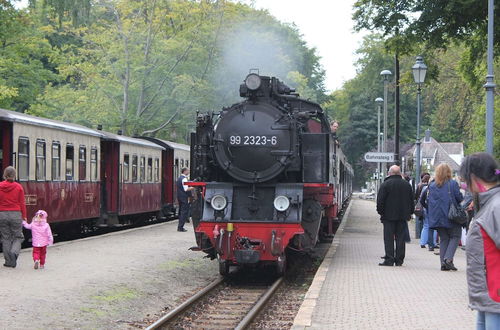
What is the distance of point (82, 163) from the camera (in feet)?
67.1

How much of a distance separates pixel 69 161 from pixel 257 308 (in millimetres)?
10338

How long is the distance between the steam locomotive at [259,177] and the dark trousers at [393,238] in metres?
1.34

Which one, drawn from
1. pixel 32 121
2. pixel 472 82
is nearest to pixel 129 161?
pixel 32 121

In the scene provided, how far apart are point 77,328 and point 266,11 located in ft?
180

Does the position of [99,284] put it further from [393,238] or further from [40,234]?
[393,238]

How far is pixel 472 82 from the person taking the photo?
1025 inches

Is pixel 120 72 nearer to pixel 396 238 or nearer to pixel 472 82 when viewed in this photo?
pixel 472 82

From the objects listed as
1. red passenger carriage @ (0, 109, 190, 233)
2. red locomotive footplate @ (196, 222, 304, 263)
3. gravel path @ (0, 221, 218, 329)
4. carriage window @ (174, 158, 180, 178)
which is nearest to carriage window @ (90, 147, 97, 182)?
red passenger carriage @ (0, 109, 190, 233)

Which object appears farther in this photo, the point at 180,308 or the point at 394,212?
the point at 394,212

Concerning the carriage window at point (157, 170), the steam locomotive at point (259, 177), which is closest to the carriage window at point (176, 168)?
the carriage window at point (157, 170)

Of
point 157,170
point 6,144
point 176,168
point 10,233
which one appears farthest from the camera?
point 176,168

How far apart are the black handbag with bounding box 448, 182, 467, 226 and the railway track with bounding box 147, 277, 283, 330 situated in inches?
119

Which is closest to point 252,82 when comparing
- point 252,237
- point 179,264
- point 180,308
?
point 252,237

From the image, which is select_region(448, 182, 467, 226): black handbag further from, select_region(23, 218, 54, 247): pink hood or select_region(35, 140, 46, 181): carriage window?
select_region(35, 140, 46, 181): carriage window
